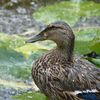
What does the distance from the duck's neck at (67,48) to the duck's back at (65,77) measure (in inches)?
1.8

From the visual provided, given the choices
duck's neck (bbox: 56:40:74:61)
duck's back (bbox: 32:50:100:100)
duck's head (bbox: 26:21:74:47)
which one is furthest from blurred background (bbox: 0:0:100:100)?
duck's head (bbox: 26:21:74:47)

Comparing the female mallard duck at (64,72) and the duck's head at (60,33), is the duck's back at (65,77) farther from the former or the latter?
the duck's head at (60,33)

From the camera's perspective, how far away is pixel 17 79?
683 centimetres

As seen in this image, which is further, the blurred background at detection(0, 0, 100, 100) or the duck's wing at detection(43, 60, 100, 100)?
the blurred background at detection(0, 0, 100, 100)

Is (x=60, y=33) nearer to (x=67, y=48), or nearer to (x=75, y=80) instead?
(x=67, y=48)

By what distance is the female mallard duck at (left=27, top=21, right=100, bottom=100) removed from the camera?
6.15m

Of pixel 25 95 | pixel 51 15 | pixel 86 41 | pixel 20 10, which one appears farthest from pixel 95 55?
pixel 20 10

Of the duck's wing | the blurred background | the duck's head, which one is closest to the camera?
the duck's wing

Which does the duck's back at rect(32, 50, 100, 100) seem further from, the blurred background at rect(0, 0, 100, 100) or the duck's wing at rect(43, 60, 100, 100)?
the blurred background at rect(0, 0, 100, 100)

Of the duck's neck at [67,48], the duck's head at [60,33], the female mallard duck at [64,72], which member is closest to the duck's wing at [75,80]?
the female mallard duck at [64,72]

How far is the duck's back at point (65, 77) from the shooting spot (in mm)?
6152

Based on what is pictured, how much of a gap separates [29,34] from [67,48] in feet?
6.91

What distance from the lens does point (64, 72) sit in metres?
6.24

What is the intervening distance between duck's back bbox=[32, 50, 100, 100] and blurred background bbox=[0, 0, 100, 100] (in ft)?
0.75
